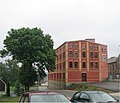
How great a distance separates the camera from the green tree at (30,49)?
5716 centimetres

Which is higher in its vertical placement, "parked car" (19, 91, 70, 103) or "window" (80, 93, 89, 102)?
"parked car" (19, 91, 70, 103)

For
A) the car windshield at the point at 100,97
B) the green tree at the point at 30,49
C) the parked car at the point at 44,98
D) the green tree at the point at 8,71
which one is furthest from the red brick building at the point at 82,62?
the parked car at the point at 44,98

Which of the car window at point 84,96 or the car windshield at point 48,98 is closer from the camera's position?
the car windshield at point 48,98

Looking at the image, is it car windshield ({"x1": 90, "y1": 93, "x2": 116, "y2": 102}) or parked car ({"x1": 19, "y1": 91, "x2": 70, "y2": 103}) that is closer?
parked car ({"x1": 19, "y1": 91, "x2": 70, "y2": 103})

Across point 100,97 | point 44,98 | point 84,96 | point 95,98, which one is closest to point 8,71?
point 84,96

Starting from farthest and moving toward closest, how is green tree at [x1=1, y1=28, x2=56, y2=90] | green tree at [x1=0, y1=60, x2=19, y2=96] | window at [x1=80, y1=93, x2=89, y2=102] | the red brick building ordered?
1. the red brick building
2. green tree at [x1=0, y1=60, x2=19, y2=96]
3. green tree at [x1=1, y1=28, x2=56, y2=90]
4. window at [x1=80, y1=93, x2=89, y2=102]

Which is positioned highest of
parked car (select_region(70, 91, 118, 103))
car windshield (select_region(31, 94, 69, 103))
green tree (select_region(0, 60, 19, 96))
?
green tree (select_region(0, 60, 19, 96))

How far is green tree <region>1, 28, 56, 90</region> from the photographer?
57156 millimetres

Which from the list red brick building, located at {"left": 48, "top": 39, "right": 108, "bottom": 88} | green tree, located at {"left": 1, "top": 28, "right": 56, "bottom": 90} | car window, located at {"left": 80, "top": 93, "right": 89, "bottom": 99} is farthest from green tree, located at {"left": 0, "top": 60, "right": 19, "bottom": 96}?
car window, located at {"left": 80, "top": 93, "right": 89, "bottom": 99}

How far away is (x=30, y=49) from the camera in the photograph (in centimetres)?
5738

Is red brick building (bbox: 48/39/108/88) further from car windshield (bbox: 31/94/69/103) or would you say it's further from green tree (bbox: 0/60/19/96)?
car windshield (bbox: 31/94/69/103)

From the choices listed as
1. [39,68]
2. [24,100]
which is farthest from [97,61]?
[24,100]

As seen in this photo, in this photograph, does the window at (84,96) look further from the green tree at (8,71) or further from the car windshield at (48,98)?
the green tree at (8,71)

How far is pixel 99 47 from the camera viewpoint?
79.3 metres
